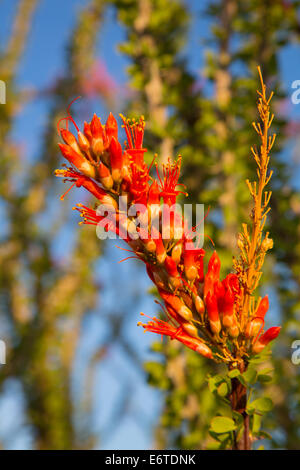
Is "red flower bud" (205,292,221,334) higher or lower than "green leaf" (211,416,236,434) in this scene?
higher

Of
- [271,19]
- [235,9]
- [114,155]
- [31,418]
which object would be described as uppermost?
[235,9]

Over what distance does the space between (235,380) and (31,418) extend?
294 cm

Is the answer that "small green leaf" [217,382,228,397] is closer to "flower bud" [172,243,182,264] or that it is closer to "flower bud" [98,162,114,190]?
"flower bud" [172,243,182,264]

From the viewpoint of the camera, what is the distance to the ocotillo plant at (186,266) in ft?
2.39

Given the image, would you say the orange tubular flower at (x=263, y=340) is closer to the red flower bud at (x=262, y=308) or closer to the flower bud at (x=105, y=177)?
the red flower bud at (x=262, y=308)

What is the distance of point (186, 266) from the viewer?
74 centimetres

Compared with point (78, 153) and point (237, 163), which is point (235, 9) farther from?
→ point (78, 153)

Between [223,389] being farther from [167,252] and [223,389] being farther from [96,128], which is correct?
[96,128]

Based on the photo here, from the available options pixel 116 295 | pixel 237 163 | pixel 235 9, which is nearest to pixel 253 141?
pixel 237 163

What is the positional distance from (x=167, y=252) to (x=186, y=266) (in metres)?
0.05

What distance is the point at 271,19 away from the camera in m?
2.22

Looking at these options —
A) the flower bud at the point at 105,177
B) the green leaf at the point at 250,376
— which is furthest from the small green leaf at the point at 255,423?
the flower bud at the point at 105,177

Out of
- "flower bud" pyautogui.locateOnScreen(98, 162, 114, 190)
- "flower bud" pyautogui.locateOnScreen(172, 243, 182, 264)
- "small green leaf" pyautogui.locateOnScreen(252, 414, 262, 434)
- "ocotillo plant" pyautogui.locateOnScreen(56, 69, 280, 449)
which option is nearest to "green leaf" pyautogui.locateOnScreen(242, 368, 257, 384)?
"ocotillo plant" pyautogui.locateOnScreen(56, 69, 280, 449)

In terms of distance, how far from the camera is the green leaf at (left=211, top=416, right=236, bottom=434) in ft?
2.48
